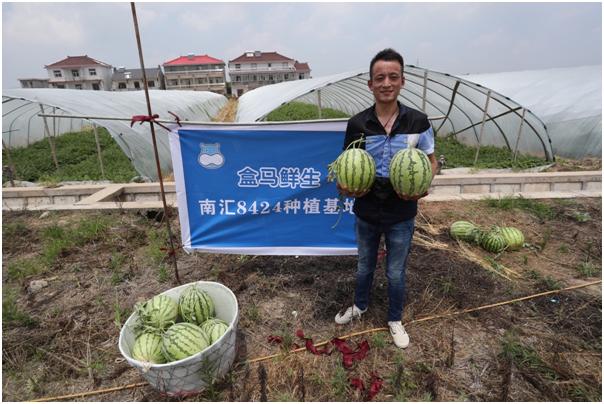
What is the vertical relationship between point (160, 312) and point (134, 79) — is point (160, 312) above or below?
below

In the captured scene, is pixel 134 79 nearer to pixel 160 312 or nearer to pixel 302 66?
pixel 302 66

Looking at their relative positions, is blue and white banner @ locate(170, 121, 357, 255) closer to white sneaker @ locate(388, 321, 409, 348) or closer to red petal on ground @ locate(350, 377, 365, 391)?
white sneaker @ locate(388, 321, 409, 348)

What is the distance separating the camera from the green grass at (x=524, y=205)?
225 inches

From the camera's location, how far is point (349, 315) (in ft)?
10.8

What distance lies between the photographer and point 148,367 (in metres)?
2.21

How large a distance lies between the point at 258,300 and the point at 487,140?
12.3 metres

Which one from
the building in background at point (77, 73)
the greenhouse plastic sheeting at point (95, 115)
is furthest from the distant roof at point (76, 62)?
the greenhouse plastic sheeting at point (95, 115)

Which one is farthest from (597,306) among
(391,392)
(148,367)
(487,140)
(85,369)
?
(487,140)

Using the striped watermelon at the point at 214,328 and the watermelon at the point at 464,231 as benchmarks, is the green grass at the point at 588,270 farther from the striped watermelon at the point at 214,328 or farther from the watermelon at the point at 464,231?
the striped watermelon at the point at 214,328

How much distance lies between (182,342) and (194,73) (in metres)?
67.3

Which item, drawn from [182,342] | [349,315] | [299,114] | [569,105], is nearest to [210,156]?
[182,342]

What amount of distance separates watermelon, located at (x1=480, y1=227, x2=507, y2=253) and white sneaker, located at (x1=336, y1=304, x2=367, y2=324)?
2.36 m

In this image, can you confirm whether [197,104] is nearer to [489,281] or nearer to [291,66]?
[489,281]

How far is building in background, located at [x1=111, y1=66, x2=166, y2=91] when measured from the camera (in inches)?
2448
